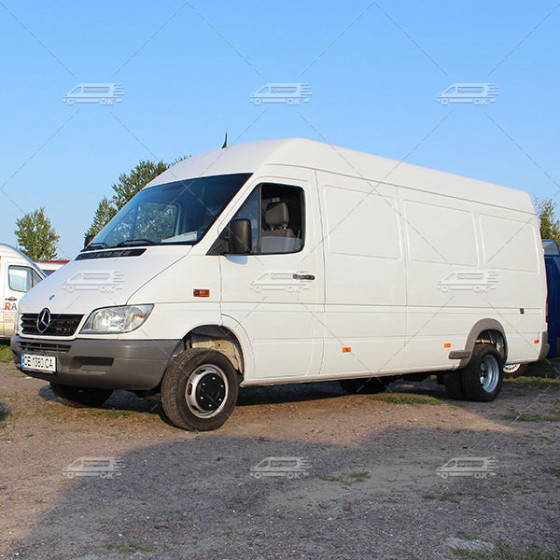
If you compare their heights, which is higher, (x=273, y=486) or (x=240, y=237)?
(x=240, y=237)

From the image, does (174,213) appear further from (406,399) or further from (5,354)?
(5,354)

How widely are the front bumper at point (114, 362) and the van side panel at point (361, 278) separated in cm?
195

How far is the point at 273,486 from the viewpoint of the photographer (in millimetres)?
4895

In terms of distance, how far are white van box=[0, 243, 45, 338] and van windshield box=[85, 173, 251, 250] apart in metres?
9.48

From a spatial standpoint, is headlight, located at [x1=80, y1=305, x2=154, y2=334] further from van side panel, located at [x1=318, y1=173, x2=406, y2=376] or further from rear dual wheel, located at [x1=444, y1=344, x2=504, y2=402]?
rear dual wheel, located at [x1=444, y1=344, x2=504, y2=402]

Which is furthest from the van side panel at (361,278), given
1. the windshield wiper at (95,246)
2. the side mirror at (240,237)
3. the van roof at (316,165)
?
the windshield wiper at (95,246)

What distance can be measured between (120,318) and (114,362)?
1.25 feet

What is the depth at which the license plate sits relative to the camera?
21.5 feet

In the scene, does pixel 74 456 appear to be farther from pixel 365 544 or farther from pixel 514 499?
pixel 514 499

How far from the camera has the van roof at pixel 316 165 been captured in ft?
24.2

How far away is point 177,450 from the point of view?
5.89m

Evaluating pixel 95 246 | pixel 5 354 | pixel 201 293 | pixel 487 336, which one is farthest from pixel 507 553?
pixel 5 354

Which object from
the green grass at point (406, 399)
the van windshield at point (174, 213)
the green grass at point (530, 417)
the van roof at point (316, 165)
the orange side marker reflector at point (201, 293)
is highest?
the van roof at point (316, 165)

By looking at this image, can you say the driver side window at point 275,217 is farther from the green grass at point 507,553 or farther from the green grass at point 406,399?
the green grass at point 507,553
